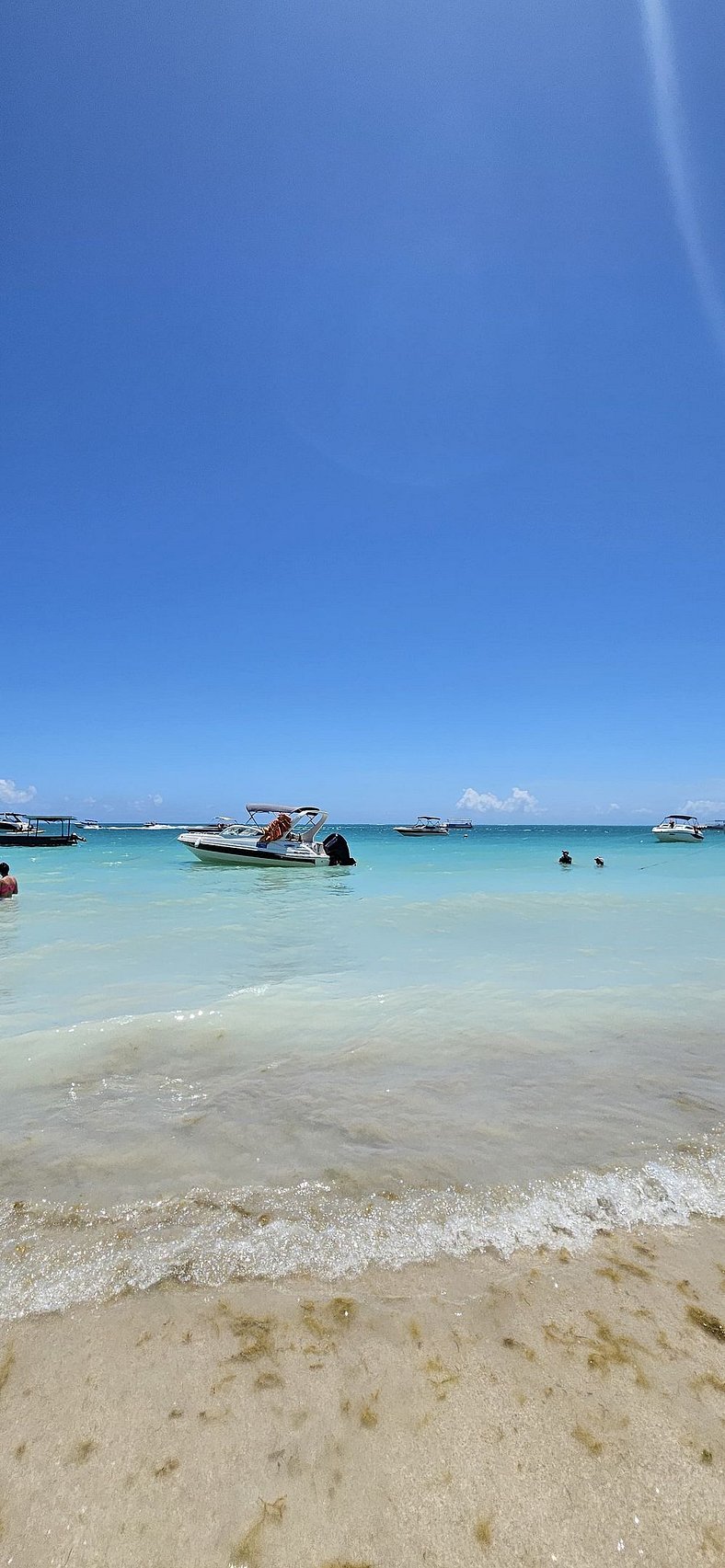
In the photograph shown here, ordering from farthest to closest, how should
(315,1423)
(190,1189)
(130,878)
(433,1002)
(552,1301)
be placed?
(130,878), (433,1002), (190,1189), (552,1301), (315,1423)

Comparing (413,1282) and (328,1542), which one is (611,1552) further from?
(413,1282)

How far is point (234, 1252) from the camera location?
11.6ft

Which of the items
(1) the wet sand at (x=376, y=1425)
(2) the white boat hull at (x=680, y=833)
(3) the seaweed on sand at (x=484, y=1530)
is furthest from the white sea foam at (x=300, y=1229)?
(2) the white boat hull at (x=680, y=833)

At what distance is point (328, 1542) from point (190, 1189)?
7.93ft

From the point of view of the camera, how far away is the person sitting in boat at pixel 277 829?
35.1 metres

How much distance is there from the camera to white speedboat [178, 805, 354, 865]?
116ft

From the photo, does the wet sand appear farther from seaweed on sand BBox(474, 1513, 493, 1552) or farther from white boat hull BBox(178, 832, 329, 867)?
white boat hull BBox(178, 832, 329, 867)

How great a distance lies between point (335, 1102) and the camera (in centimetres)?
562

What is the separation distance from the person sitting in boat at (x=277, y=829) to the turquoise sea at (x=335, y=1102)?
70.3ft

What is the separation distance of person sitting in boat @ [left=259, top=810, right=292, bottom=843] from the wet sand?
106 feet

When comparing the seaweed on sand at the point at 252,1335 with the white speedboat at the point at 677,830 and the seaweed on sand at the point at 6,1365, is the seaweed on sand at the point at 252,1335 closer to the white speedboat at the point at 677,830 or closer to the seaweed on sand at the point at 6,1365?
the seaweed on sand at the point at 6,1365

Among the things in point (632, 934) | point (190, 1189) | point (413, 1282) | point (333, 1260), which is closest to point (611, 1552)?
point (413, 1282)

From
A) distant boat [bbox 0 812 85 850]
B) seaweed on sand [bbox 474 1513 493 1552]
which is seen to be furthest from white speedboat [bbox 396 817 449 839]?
seaweed on sand [bbox 474 1513 493 1552]

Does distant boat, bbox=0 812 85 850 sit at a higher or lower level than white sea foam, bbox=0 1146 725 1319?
higher
